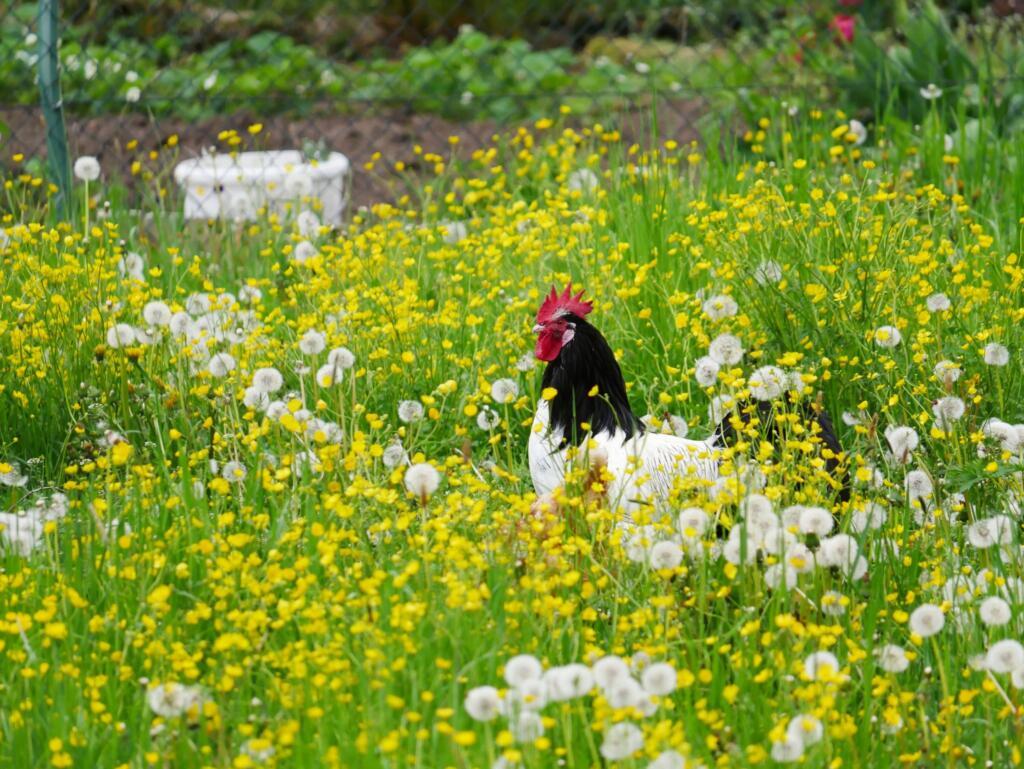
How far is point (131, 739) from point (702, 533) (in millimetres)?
1089

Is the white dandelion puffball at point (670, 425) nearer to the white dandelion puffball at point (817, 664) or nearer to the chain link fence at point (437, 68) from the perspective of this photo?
the white dandelion puffball at point (817, 664)

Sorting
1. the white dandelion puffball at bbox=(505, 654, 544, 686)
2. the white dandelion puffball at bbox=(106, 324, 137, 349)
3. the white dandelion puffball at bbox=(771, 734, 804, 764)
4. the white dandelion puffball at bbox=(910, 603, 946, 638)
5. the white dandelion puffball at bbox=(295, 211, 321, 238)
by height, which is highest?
the white dandelion puffball at bbox=(505, 654, 544, 686)

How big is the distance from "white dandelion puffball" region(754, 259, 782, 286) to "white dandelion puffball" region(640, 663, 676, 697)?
196cm

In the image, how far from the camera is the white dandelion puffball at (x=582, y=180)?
222 inches

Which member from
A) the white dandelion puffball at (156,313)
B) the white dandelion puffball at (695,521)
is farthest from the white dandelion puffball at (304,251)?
the white dandelion puffball at (695,521)

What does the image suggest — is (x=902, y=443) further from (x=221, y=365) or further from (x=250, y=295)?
(x=250, y=295)

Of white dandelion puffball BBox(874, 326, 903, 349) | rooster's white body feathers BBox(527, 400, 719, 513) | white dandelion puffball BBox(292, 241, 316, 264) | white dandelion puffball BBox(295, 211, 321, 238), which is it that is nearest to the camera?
rooster's white body feathers BBox(527, 400, 719, 513)

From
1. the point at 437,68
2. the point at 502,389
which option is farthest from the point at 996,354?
the point at 437,68

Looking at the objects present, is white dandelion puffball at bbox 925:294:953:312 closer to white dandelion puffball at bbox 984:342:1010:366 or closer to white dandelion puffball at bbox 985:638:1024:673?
white dandelion puffball at bbox 984:342:1010:366

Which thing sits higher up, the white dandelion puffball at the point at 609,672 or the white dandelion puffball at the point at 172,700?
the white dandelion puffball at the point at 609,672

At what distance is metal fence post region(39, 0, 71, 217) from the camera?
600 cm

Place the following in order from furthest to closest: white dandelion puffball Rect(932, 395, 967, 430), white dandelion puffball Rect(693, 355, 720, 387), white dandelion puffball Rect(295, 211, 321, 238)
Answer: white dandelion puffball Rect(295, 211, 321, 238)
white dandelion puffball Rect(693, 355, 720, 387)
white dandelion puffball Rect(932, 395, 967, 430)

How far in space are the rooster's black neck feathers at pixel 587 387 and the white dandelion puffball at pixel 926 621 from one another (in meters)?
1.10

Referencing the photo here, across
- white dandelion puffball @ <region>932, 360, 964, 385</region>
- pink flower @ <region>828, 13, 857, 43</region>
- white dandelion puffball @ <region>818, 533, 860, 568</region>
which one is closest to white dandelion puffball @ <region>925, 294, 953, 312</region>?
white dandelion puffball @ <region>932, 360, 964, 385</region>
